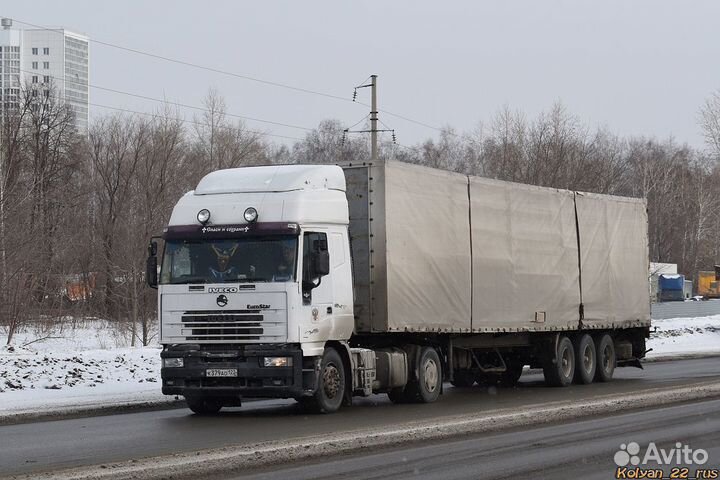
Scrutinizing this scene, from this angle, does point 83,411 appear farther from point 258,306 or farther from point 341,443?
point 341,443

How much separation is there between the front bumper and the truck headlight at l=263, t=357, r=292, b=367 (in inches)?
1.7

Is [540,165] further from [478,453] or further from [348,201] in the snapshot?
[478,453]

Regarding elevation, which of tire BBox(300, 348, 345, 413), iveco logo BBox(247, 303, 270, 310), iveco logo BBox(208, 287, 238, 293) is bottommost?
tire BBox(300, 348, 345, 413)

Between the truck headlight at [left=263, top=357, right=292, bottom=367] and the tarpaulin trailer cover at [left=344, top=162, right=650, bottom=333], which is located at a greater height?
the tarpaulin trailer cover at [left=344, top=162, right=650, bottom=333]

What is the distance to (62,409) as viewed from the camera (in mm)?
17188

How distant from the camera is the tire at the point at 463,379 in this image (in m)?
23.1

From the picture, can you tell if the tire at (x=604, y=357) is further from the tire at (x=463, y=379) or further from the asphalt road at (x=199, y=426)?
the tire at (x=463, y=379)

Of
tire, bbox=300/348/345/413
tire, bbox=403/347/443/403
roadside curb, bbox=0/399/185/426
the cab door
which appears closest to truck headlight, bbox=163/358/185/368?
roadside curb, bbox=0/399/185/426

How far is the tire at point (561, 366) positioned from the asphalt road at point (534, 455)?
735 centimetres

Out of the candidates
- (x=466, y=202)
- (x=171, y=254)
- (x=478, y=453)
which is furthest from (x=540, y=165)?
(x=478, y=453)

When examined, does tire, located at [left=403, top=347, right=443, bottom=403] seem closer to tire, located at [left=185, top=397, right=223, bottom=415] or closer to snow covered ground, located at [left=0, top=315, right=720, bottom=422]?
tire, located at [left=185, top=397, right=223, bottom=415]

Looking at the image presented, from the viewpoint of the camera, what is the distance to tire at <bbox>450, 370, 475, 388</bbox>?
23125mm

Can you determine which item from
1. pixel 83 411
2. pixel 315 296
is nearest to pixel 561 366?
pixel 315 296

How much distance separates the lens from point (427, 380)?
19031 mm
